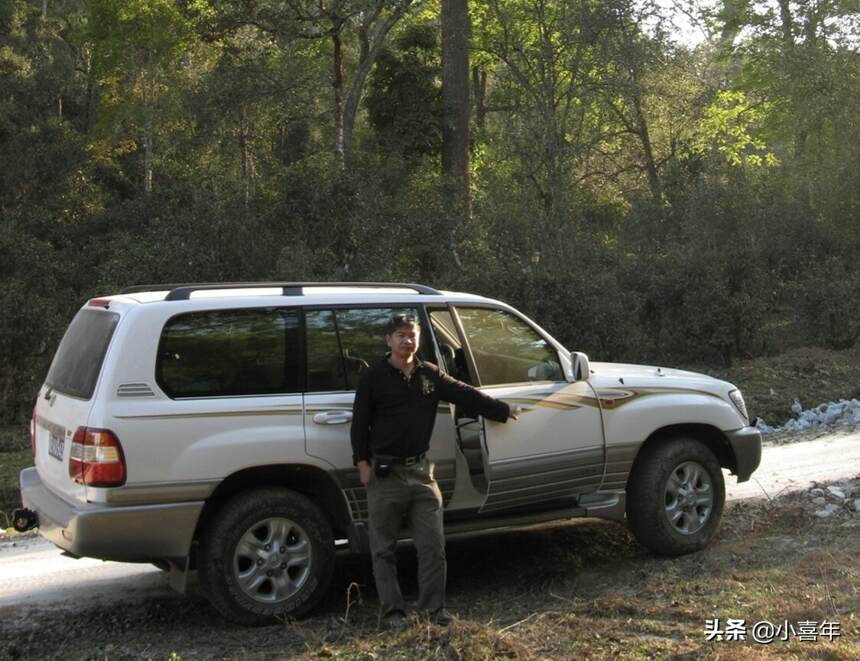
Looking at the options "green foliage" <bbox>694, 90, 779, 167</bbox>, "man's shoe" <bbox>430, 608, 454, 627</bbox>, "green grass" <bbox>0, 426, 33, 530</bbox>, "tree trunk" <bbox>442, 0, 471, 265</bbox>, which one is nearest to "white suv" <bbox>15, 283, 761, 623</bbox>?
"man's shoe" <bbox>430, 608, 454, 627</bbox>

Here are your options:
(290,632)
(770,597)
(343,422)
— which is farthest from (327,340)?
(770,597)

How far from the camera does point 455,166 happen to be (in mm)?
24922

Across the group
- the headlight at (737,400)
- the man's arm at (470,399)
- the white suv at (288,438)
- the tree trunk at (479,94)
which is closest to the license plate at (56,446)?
the white suv at (288,438)

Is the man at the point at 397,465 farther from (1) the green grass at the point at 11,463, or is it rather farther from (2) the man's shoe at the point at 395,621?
(1) the green grass at the point at 11,463

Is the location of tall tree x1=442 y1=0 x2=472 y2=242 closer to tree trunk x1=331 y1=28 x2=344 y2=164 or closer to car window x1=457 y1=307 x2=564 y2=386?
tree trunk x1=331 y1=28 x2=344 y2=164

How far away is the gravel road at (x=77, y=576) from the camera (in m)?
6.66

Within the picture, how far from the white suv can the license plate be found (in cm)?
2

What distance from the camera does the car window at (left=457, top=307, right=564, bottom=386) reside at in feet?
22.0

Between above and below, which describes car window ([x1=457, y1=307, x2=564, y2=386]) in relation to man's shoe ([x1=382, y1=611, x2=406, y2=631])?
above

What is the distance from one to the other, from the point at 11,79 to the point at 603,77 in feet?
58.0

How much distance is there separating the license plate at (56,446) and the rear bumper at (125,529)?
28 centimetres

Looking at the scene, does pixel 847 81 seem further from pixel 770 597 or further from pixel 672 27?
pixel 770 597

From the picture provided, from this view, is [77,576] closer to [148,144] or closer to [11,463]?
[11,463]

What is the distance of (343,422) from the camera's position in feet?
20.0
